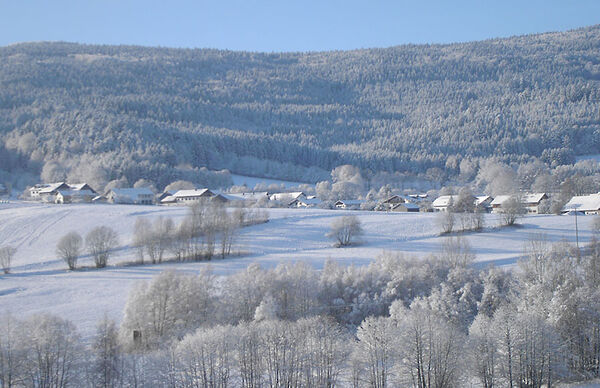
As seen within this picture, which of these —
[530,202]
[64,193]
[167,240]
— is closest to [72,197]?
[64,193]

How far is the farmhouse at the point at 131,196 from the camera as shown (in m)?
105

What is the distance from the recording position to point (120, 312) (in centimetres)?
4228

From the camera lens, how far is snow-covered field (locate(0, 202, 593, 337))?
152 feet

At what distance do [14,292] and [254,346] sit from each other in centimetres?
2532

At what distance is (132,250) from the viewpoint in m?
63.1

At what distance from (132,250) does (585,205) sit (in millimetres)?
55933

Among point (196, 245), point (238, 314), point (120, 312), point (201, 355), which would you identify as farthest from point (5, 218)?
point (201, 355)

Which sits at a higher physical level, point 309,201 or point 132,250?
point 309,201

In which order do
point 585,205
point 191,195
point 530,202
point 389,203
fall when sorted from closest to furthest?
point 585,205, point 530,202, point 389,203, point 191,195

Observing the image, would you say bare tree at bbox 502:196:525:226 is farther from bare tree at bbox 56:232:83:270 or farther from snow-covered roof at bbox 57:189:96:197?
snow-covered roof at bbox 57:189:96:197

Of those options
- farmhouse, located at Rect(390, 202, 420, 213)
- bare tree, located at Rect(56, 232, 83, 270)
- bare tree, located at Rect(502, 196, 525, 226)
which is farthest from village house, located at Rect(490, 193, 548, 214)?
bare tree, located at Rect(56, 232, 83, 270)

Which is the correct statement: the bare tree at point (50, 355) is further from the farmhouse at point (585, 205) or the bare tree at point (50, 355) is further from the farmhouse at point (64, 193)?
the farmhouse at point (64, 193)

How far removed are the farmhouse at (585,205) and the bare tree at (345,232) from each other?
29.3 m

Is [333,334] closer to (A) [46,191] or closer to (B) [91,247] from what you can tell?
(B) [91,247]
